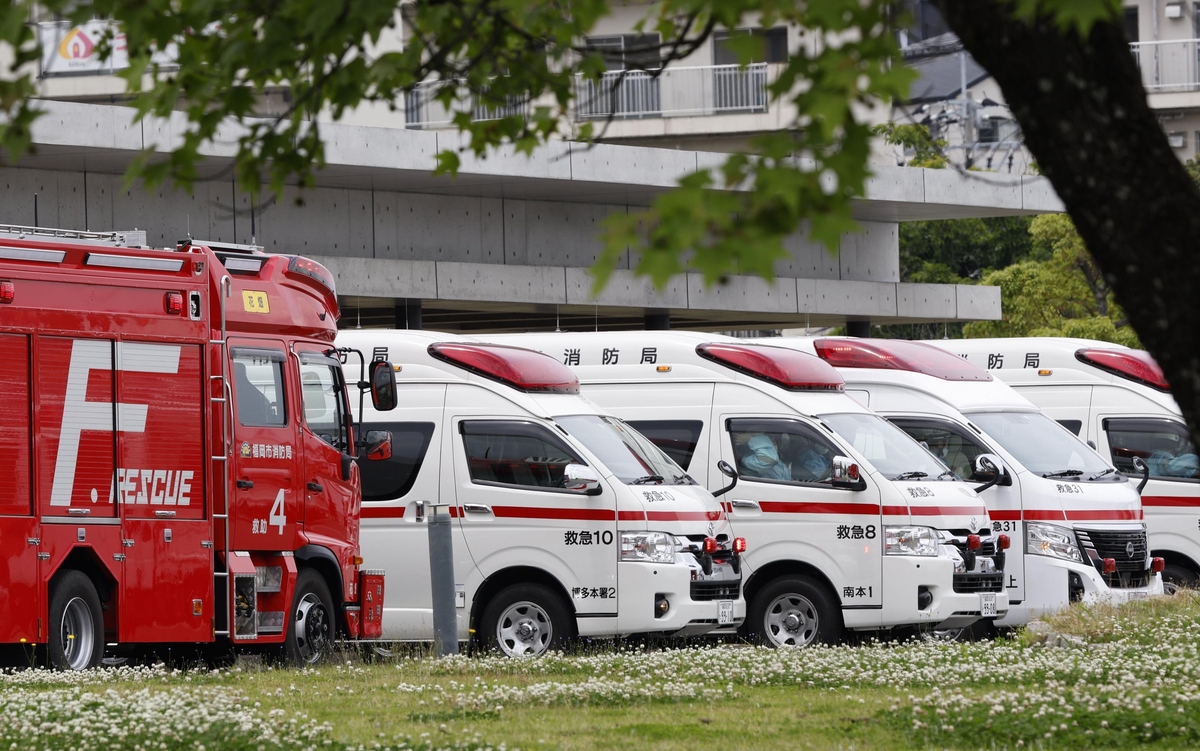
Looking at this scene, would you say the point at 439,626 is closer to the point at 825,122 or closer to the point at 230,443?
the point at 230,443

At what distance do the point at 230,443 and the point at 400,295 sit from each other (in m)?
11.4

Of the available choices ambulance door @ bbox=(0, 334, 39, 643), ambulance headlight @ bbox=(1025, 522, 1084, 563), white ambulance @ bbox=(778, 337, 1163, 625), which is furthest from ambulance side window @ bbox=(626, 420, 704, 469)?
ambulance door @ bbox=(0, 334, 39, 643)

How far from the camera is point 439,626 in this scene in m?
13.9

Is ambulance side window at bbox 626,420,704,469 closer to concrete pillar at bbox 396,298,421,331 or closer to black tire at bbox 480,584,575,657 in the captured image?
black tire at bbox 480,584,575,657

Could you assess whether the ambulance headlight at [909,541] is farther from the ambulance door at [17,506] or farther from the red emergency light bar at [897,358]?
the ambulance door at [17,506]

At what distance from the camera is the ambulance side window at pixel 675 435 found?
16.9 meters

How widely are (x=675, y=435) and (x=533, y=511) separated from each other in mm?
2499

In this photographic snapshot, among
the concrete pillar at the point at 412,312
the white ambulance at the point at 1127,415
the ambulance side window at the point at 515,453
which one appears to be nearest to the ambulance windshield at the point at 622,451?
the ambulance side window at the point at 515,453

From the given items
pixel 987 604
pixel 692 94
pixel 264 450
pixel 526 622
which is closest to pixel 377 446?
pixel 264 450

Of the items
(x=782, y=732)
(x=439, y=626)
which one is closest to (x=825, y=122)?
(x=782, y=732)

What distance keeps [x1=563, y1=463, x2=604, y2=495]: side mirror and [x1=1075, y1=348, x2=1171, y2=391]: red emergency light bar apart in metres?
7.40

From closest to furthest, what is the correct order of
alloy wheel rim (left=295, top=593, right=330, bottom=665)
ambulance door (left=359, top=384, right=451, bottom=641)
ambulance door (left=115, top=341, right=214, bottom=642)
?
ambulance door (left=115, top=341, right=214, bottom=642)
alloy wheel rim (left=295, top=593, right=330, bottom=665)
ambulance door (left=359, top=384, right=451, bottom=641)

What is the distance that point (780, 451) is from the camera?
16.4 m

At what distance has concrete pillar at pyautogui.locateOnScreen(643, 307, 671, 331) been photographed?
27.7m
